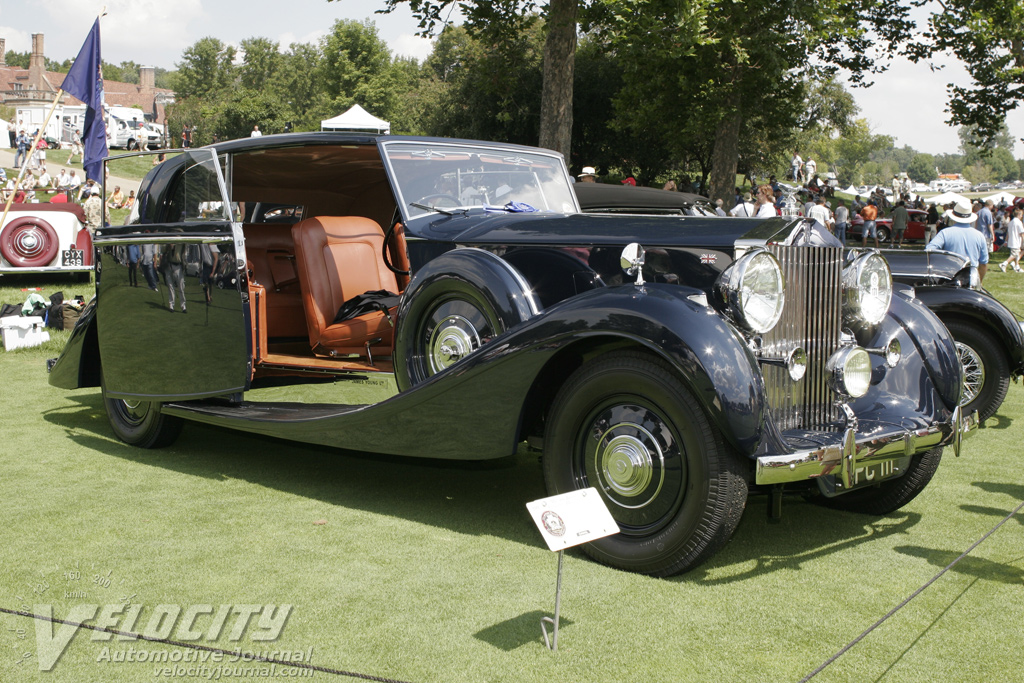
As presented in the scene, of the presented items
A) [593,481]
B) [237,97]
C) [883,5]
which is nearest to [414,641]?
[593,481]

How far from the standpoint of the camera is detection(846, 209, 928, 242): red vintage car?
24844mm

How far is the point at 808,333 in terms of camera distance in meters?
3.60

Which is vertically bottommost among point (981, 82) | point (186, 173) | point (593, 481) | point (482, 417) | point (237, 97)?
point (593, 481)

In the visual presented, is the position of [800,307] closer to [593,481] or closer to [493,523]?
[593,481]

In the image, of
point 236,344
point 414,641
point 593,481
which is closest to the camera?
point 414,641

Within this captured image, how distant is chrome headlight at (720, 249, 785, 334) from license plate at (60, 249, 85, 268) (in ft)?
43.8

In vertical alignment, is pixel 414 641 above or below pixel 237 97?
below

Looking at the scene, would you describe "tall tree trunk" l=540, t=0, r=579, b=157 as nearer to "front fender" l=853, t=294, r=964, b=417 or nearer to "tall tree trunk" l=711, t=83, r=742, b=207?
"tall tree trunk" l=711, t=83, r=742, b=207

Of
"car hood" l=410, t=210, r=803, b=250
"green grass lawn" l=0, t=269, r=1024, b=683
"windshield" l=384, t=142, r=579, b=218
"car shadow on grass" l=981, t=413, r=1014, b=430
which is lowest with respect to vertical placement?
"car shadow on grass" l=981, t=413, r=1014, b=430

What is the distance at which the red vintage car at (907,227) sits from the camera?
24.8m

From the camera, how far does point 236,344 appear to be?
187 inches

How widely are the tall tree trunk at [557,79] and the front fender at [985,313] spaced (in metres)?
10.7

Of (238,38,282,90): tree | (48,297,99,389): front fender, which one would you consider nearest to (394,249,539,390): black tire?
(48,297,99,389): front fender

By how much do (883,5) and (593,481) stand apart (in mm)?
23143
